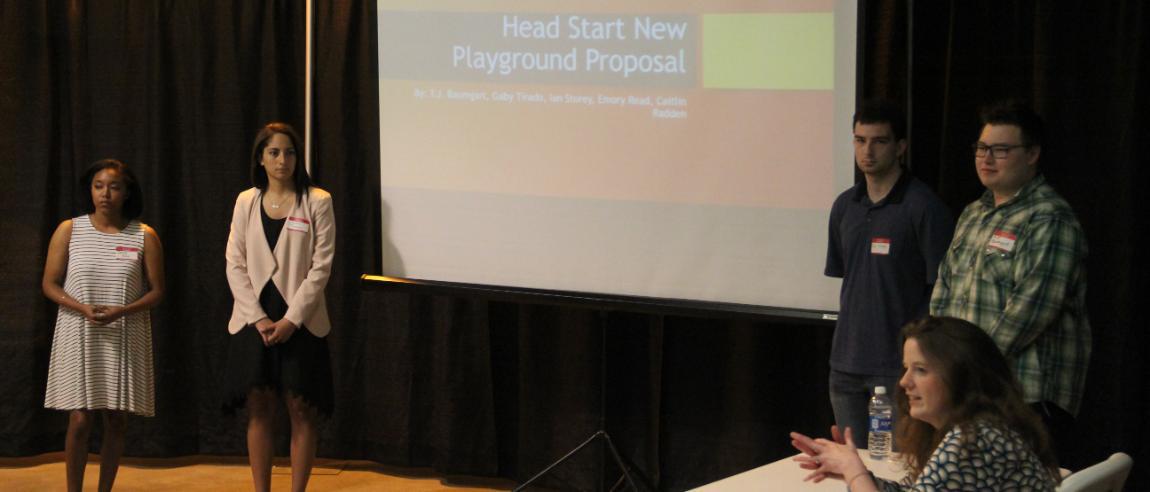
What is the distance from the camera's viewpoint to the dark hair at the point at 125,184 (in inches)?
181

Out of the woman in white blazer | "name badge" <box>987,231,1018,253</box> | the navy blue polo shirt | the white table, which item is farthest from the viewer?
the woman in white blazer

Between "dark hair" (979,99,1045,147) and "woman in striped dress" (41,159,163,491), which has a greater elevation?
"dark hair" (979,99,1045,147)

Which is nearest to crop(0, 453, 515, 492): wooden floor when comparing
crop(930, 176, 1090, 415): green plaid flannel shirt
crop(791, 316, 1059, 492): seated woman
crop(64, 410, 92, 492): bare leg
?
crop(64, 410, 92, 492): bare leg

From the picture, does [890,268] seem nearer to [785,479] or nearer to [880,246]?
[880,246]

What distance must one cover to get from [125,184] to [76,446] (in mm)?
1001

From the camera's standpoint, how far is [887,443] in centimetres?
296

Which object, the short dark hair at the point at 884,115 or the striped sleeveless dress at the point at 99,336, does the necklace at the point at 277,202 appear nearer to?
the striped sleeveless dress at the point at 99,336

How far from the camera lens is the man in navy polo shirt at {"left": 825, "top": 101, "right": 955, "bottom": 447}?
142 inches

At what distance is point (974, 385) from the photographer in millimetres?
2271

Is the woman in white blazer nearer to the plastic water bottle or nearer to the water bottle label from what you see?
the plastic water bottle

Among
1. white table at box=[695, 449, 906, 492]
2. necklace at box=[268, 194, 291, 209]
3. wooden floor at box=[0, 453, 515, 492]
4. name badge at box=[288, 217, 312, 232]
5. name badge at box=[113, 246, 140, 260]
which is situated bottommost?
wooden floor at box=[0, 453, 515, 492]

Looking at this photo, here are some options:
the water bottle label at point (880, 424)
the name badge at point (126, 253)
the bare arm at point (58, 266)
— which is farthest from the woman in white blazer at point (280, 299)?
the water bottle label at point (880, 424)

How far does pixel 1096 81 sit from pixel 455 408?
2.88 meters

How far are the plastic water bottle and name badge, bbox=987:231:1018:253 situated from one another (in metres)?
0.52
